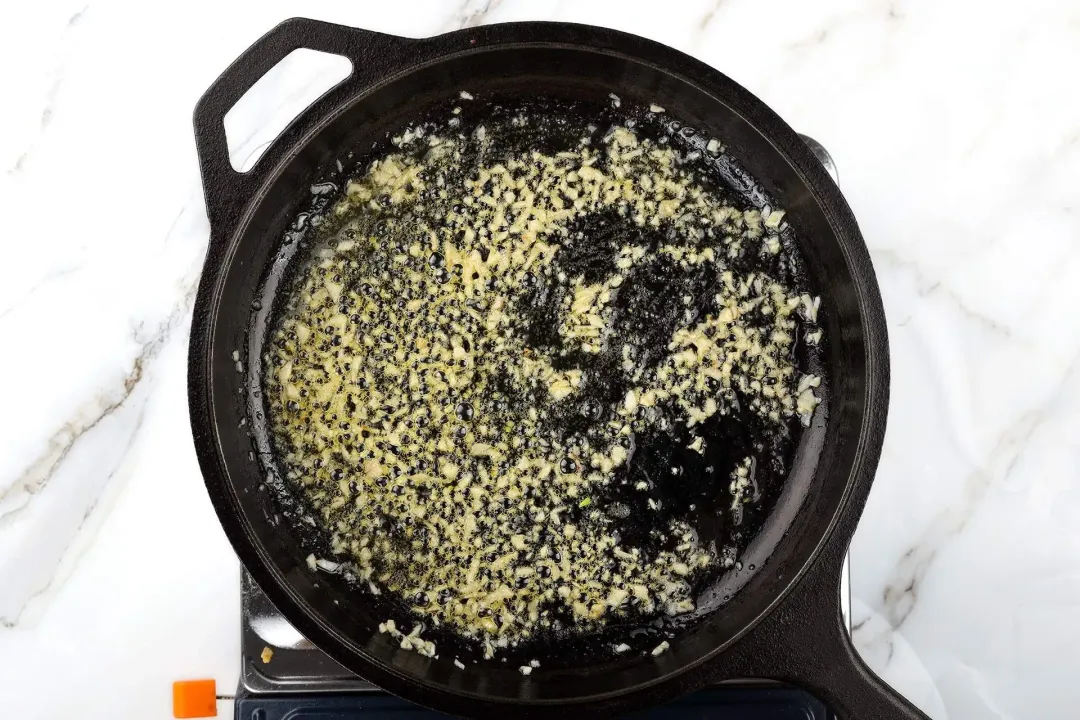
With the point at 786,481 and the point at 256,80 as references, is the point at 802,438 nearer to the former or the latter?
the point at 786,481

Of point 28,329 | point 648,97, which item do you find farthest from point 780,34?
point 28,329

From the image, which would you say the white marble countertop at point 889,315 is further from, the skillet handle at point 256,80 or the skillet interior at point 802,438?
the skillet handle at point 256,80

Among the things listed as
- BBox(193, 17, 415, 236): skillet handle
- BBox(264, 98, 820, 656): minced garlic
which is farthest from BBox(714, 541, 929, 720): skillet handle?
BBox(193, 17, 415, 236): skillet handle

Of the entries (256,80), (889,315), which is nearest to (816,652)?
(889,315)

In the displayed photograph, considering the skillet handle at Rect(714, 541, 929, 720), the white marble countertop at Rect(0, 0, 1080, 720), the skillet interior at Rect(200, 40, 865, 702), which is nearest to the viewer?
the skillet handle at Rect(714, 541, 929, 720)

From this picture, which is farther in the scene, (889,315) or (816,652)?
(889,315)

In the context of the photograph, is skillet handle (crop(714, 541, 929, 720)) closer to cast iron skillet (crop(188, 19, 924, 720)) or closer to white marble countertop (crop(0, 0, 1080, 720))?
cast iron skillet (crop(188, 19, 924, 720))
